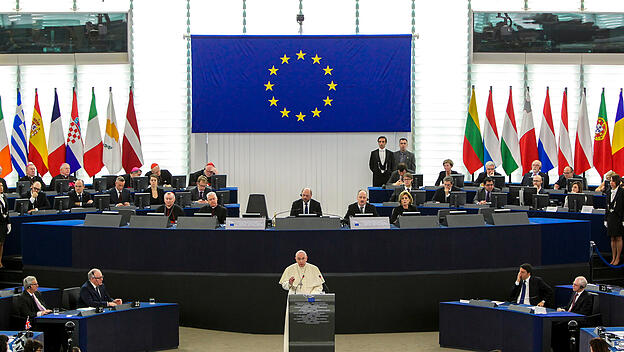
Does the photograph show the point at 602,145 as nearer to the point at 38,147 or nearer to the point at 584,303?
the point at 584,303

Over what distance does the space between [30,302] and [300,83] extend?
12.2 m

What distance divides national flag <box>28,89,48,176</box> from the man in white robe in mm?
11532

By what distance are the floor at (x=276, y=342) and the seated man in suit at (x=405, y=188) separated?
4287mm

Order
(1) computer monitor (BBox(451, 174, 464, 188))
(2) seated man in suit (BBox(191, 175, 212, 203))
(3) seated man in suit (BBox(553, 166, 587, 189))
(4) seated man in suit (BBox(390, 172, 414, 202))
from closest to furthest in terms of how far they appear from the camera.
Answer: (4) seated man in suit (BBox(390, 172, 414, 202)) → (2) seated man in suit (BBox(191, 175, 212, 203)) → (1) computer monitor (BBox(451, 174, 464, 188)) → (3) seated man in suit (BBox(553, 166, 587, 189))

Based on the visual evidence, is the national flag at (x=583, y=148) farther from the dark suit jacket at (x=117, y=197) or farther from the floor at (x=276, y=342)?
the dark suit jacket at (x=117, y=197)

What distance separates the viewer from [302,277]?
45.6 feet

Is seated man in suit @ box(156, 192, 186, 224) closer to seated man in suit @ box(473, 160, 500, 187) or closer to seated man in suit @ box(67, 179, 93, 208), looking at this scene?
seated man in suit @ box(67, 179, 93, 208)

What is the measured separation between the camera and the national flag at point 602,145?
23125 mm

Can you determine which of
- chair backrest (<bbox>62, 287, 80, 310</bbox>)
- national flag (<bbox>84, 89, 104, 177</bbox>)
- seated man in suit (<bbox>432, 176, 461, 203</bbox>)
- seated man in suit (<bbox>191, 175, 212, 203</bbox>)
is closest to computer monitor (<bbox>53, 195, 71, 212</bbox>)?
seated man in suit (<bbox>191, 175, 212, 203</bbox>)

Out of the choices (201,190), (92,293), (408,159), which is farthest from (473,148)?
(92,293)

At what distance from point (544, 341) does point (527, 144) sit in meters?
11.4

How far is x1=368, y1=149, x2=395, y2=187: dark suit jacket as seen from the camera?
23484mm

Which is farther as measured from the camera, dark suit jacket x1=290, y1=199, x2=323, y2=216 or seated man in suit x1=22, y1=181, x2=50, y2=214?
seated man in suit x1=22, y1=181, x2=50, y2=214

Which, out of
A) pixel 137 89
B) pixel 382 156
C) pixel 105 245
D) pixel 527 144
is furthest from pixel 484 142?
pixel 105 245
